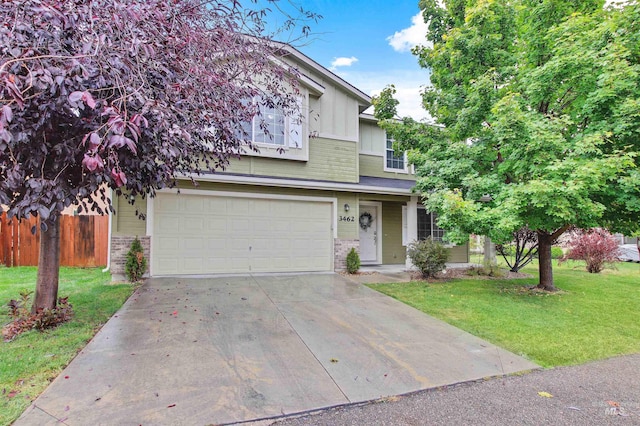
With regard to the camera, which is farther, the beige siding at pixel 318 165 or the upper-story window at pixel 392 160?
the upper-story window at pixel 392 160

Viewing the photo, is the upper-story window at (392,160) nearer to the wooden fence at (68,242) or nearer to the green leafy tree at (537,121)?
the green leafy tree at (537,121)

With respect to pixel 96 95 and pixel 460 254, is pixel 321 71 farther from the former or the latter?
pixel 460 254

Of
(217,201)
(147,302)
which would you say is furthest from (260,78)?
(147,302)

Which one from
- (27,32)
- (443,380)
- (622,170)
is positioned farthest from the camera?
(622,170)

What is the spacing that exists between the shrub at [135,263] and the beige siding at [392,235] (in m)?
8.15

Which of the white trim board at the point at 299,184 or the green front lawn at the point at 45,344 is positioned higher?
the white trim board at the point at 299,184

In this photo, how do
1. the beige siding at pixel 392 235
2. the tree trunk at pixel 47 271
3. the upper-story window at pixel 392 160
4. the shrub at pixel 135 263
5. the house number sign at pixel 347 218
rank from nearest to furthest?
1. the tree trunk at pixel 47 271
2. the shrub at pixel 135 263
3. the house number sign at pixel 347 218
4. the beige siding at pixel 392 235
5. the upper-story window at pixel 392 160

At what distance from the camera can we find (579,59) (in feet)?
20.3

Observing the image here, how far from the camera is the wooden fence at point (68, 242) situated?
1055cm

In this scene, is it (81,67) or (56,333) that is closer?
(81,67)

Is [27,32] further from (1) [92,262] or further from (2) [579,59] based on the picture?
(1) [92,262]

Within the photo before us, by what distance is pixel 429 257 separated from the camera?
9.46 metres

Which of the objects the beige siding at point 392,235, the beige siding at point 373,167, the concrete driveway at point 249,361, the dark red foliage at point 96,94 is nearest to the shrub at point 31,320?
the concrete driveway at point 249,361

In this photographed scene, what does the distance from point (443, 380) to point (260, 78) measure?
851 cm
